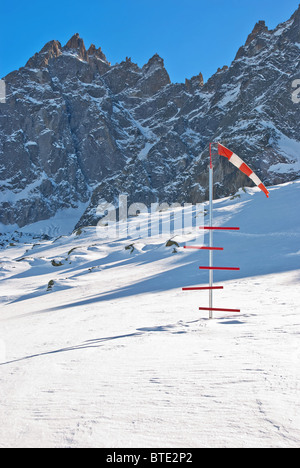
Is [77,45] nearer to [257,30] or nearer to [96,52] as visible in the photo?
[96,52]

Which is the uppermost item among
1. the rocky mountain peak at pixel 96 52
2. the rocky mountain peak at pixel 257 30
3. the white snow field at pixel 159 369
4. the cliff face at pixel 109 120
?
the rocky mountain peak at pixel 96 52

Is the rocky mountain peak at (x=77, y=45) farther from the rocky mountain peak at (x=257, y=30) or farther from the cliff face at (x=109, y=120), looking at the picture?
the rocky mountain peak at (x=257, y=30)

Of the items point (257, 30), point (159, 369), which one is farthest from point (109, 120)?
point (159, 369)

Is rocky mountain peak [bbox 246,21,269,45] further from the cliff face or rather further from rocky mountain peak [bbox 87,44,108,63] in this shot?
rocky mountain peak [bbox 87,44,108,63]

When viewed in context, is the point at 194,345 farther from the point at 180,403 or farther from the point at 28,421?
the point at 28,421

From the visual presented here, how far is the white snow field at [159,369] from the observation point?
7.22ft

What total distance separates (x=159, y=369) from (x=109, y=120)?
183 meters

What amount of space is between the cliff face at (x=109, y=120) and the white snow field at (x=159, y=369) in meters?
113

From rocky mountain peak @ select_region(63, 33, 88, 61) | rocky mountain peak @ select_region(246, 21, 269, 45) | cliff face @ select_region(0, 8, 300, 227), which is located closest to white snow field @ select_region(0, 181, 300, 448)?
cliff face @ select_region(0, 8, 300, 227)

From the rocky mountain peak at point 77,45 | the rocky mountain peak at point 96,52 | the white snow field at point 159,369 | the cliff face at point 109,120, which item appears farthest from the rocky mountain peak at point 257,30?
the white snow field at point 159,369

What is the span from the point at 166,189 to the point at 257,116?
45146 millimetres

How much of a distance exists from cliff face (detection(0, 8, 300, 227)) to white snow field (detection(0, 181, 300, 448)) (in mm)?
113151
